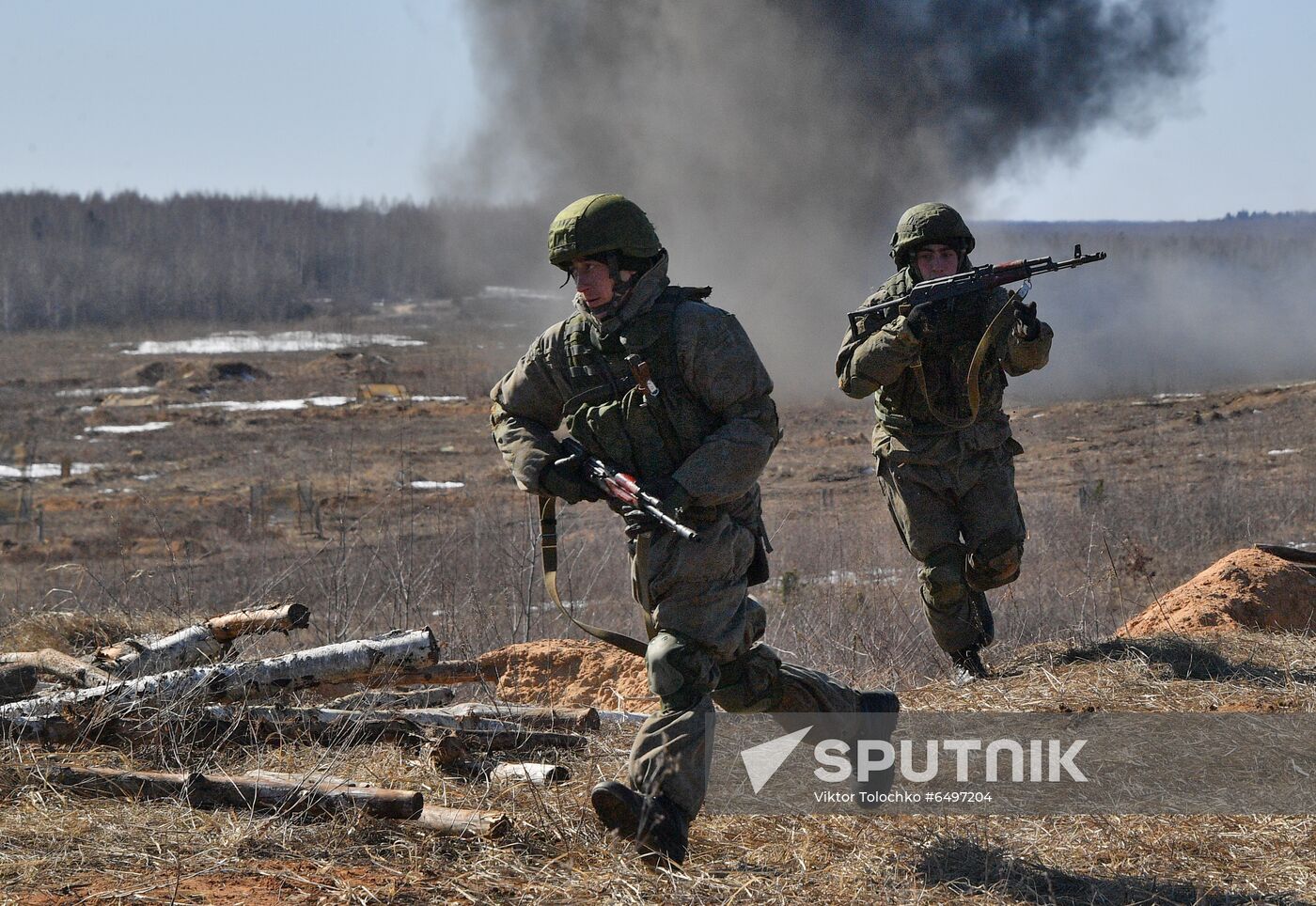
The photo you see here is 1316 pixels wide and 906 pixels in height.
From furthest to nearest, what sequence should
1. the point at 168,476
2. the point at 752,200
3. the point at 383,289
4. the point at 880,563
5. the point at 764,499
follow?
the point at 383,289, the point at 752,200, the point at 168,476, the point at 764,499, the point at 880,563

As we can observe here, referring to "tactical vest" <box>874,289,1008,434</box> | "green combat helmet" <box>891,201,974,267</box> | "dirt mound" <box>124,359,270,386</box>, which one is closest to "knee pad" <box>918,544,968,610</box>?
"tactical vest" <box>874,289,1008,434</box>

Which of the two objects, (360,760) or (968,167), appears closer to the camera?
(360,760)

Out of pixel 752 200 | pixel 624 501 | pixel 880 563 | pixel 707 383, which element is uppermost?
pixel 752 200

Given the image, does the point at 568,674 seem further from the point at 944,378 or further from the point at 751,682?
the point at 751,682

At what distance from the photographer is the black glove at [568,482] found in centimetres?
339

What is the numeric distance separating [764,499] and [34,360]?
31.7 metres

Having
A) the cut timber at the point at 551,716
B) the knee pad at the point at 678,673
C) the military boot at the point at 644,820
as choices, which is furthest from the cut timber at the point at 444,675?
the military boot at the point at 644,820

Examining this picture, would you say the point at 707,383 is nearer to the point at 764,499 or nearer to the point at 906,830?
the point at 906,830

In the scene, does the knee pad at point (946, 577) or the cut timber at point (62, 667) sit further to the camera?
the knee pad at point (946, 577)

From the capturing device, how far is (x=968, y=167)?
26.5 meters

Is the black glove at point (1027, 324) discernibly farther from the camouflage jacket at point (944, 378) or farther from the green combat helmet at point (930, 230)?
the green combat helmet at point (930, 230)

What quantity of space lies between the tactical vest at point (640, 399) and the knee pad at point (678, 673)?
0.42 meters

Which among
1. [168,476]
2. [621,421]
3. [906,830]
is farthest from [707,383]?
[168,476]

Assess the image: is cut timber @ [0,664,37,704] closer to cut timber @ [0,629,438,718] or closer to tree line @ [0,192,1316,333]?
cut timber @ [0,629,438,718]
